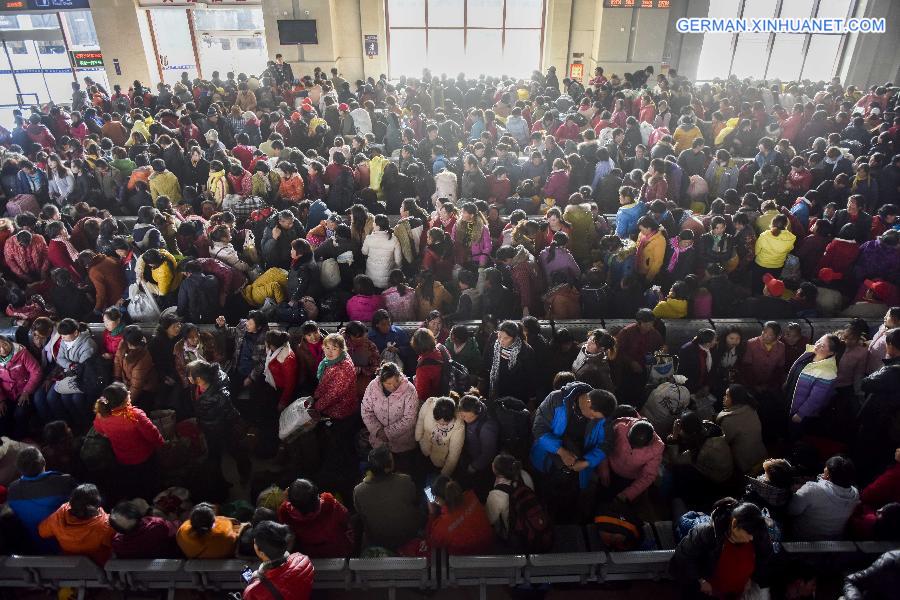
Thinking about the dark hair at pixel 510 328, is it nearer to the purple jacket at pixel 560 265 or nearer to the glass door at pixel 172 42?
the purple jacket at pixel 560 265

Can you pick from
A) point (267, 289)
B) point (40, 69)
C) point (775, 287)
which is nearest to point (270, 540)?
point (267, 289)

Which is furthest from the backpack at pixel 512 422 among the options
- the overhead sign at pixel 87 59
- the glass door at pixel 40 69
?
the glass door at pixel 40 69

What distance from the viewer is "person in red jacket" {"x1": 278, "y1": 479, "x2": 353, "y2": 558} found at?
3.44 metres

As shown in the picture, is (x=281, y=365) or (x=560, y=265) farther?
(x=560, y=265)

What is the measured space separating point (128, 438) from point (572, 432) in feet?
10.6

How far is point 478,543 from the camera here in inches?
143

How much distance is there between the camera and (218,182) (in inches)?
Answer: 318

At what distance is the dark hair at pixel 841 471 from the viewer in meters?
3.59

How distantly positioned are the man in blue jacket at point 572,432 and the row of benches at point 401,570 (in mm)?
595

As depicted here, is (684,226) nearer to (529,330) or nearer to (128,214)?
(529,330)

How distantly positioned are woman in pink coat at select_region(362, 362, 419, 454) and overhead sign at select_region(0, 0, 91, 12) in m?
19.4

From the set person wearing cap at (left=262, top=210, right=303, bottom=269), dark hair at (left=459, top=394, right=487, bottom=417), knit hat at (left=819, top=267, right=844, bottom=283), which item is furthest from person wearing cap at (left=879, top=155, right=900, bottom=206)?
person wearing cap at (left=262, top=210, right=303, bottom=269)

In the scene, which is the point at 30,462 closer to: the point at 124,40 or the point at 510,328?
the point at 510,328

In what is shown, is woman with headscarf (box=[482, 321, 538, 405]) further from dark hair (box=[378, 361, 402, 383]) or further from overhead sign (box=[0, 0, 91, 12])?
overhead sign (box=[0, 0, 91, 12])
